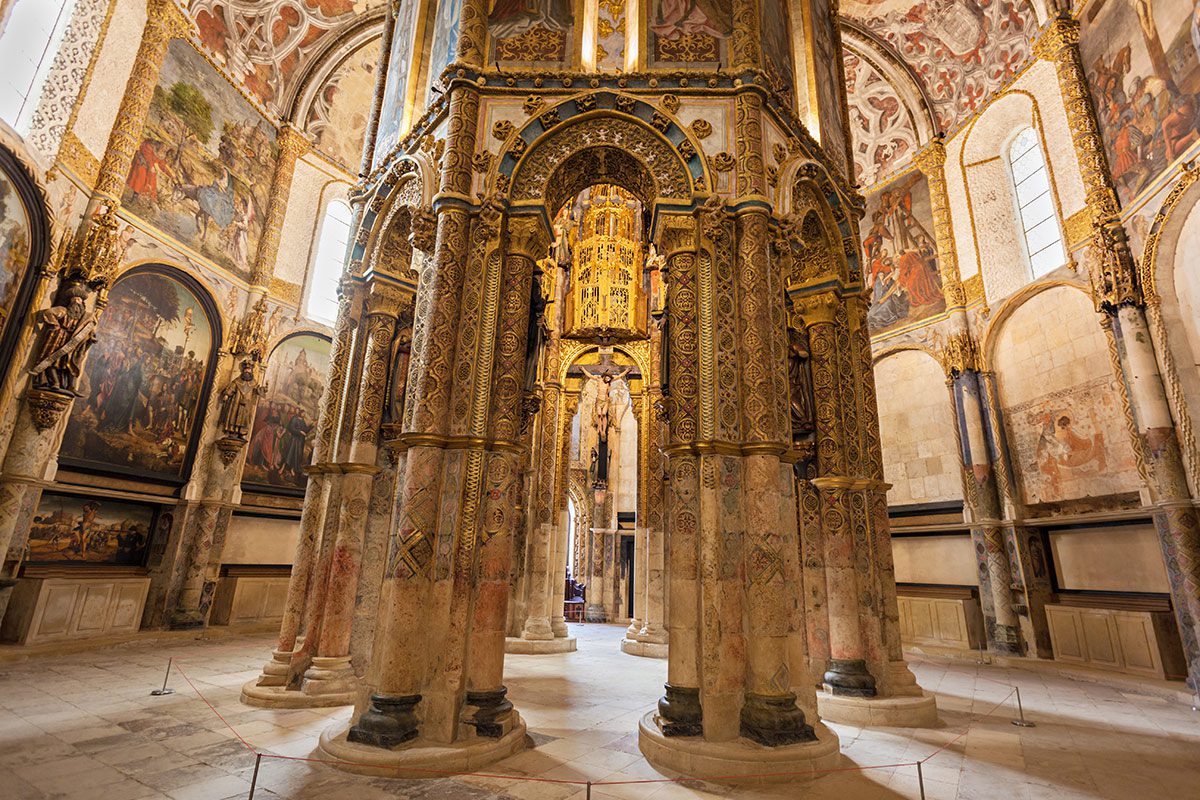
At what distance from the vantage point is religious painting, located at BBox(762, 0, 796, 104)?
27.1 ft

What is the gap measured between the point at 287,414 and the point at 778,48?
15.1 metres

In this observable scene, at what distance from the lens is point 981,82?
Result: 1534 centimetres

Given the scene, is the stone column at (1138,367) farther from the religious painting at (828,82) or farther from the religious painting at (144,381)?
the religious painting at (144,381)

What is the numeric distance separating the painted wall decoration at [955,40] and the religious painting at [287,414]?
1911 cm

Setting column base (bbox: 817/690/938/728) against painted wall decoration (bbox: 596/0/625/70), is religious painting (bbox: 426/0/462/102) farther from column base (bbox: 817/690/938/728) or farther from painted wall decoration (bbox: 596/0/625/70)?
column base (bbox: 817/690/938/728)

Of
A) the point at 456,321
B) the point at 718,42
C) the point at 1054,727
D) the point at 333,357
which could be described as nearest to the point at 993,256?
the point at 718,42

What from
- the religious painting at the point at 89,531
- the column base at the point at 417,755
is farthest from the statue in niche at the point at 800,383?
the religious painting at the point at 89,531

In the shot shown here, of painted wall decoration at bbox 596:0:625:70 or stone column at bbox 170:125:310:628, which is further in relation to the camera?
stone column at bbox 170:125:310:628

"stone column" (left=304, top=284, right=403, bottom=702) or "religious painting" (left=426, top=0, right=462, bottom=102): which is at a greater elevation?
"religious painting" (left=426, top=0, right=462, bottom=102)

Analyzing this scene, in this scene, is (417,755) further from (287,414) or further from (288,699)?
(287,414)

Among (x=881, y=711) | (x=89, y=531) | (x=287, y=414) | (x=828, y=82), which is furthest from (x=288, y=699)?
(x=828, y=82)

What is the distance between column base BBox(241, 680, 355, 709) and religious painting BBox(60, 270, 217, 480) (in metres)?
8.01

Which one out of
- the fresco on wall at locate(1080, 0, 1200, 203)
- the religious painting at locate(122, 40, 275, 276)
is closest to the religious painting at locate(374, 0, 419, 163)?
the religious painting at locate(122, 40, 275, 276)

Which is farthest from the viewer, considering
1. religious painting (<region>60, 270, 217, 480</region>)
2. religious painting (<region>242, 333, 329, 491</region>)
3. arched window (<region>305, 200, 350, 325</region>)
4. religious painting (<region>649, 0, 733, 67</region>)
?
arched window (<region>305, 200, 350, 325</region>)
